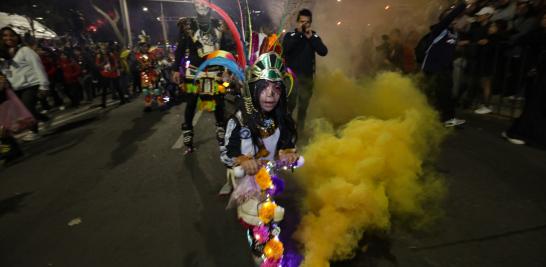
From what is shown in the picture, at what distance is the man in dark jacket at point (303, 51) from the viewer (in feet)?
18.3

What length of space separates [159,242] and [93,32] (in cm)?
2565

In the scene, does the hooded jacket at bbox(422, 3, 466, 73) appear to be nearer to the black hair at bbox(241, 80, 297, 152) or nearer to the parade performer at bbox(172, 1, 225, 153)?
the parade performer at bbox(172, 1, 225, 153)

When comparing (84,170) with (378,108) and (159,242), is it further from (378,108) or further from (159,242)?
(378,108)

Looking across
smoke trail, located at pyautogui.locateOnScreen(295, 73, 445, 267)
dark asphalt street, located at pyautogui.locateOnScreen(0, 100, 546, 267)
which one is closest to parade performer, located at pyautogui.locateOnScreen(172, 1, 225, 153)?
dark asphalt street, located at pyautogui.locateOnScreen(0, 100, 546, 267)

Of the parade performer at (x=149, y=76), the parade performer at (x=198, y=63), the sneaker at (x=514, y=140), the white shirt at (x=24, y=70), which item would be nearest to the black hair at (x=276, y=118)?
the parade performer at (x=198, y=63)

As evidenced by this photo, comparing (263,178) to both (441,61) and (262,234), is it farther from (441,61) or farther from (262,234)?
(441,61)

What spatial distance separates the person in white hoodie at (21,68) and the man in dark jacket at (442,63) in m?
7.25

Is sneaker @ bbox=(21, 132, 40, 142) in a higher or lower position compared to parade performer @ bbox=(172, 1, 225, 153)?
lower

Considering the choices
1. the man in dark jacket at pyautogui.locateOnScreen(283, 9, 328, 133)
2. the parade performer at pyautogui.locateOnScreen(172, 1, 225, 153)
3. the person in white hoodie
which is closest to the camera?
the parade performer at pyautogui.locateOnScreen(172, 1, 225, 153)

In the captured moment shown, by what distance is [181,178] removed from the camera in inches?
201

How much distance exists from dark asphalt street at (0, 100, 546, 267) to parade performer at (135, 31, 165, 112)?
394 centimetres

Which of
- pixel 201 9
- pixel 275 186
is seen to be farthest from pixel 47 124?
pixel 275 186

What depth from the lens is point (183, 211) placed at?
164 inches

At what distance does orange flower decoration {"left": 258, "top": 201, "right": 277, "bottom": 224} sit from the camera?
8.11 feet
